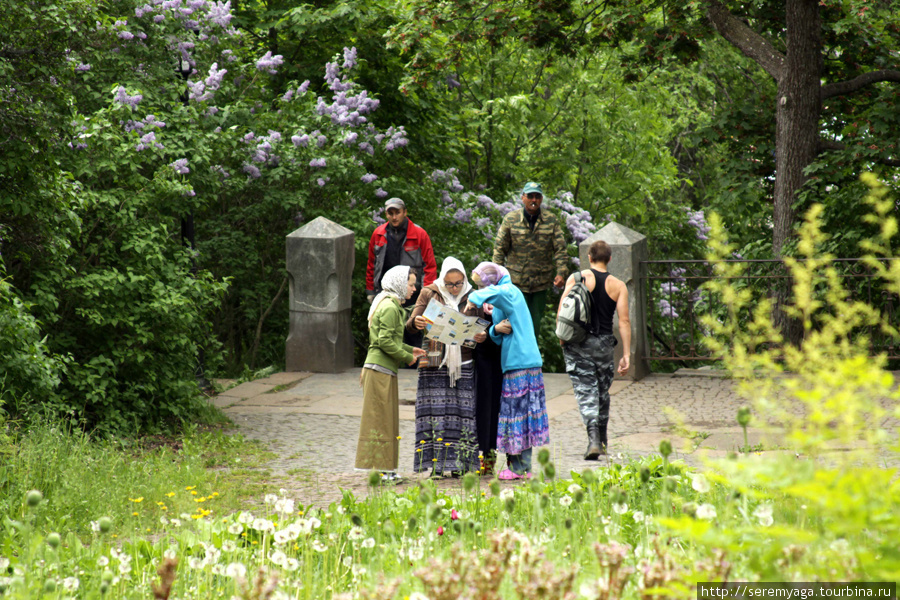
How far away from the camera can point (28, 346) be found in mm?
6551

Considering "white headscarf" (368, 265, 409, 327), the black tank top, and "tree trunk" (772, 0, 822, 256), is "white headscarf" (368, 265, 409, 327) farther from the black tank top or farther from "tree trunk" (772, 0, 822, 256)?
"tree trunk" (772, 0, 822, 256)

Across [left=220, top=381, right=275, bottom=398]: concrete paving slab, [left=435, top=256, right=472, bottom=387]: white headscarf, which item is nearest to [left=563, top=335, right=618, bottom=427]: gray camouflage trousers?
[left=435, top=256, right=472, bottom=387]: white headscarf

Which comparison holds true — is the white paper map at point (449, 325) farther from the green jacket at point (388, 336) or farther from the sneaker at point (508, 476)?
the sneaker at point (508, 476)

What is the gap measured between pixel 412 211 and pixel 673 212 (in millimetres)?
7201

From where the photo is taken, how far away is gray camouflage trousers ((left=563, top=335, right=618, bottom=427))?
7234 millimetres

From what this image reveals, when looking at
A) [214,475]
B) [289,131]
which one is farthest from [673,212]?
[214,475]

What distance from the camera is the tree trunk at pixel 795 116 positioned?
11.7 m

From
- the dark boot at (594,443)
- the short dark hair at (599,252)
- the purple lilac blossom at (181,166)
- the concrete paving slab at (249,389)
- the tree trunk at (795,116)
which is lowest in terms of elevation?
the dark boot at (594,443)

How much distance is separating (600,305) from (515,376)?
98 centimetres

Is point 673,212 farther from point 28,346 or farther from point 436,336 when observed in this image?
point 28,346

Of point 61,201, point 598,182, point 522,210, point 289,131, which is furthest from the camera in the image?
point 598,182

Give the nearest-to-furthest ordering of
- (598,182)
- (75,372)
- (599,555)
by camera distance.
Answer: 1. (599,555)
2. (75,372)
3. (598,182)

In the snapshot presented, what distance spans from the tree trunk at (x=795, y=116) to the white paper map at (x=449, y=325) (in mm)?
6232

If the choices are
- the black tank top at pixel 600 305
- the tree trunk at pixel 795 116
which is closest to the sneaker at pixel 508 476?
the black tank top at pixel 600 305
